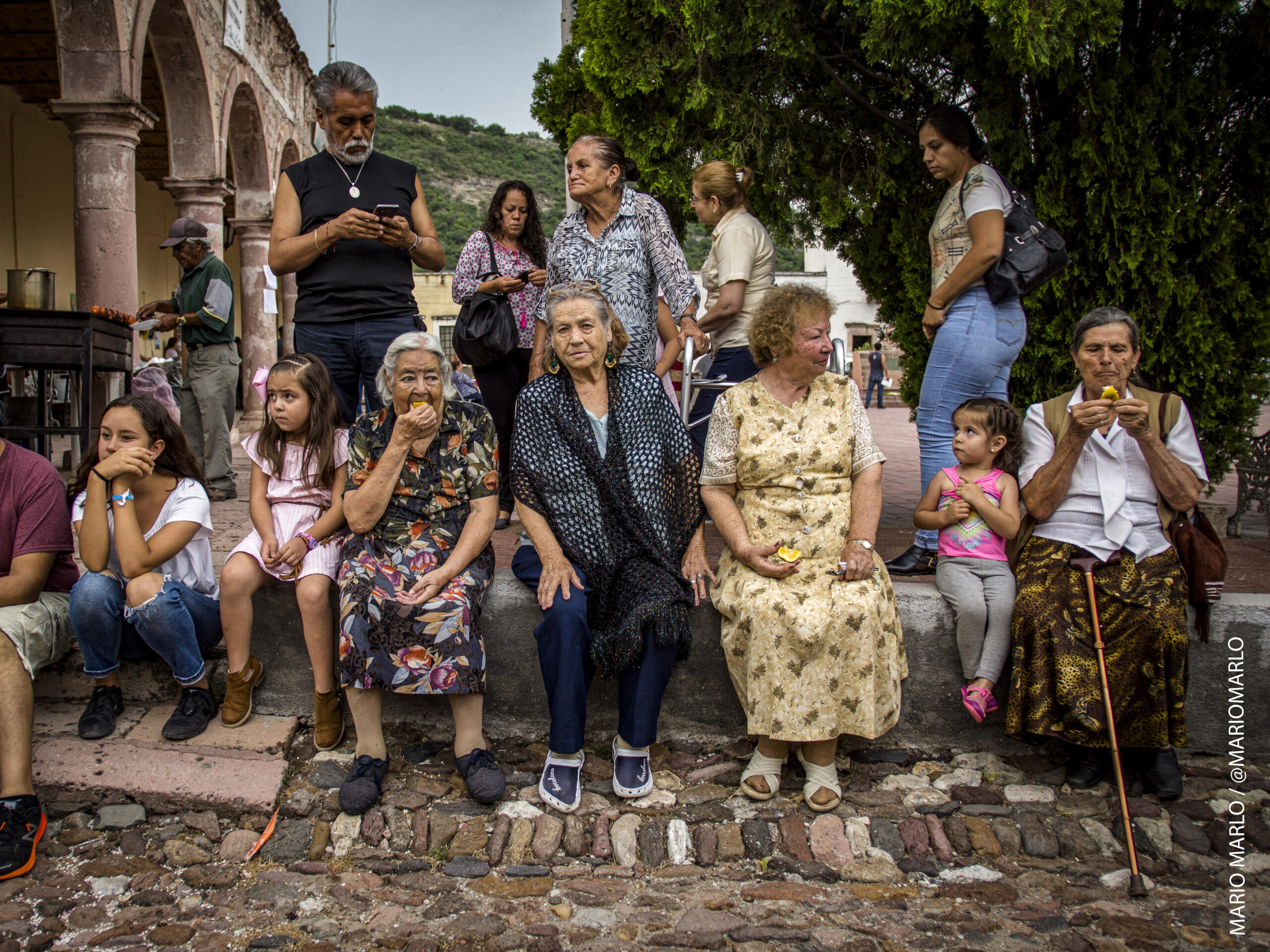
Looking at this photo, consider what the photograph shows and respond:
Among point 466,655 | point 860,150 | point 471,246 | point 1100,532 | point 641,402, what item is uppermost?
point 860,150

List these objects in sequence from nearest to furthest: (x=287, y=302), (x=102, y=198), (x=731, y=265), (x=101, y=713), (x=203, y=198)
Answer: (x=101, y=713), (x=731, y=265), (x=102, y=198), (x=203, y=198), (x=287, y=302)

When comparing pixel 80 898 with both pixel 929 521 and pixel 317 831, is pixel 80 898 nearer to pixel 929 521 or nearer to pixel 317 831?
pixel 317 831

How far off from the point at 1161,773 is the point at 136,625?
11.5ft

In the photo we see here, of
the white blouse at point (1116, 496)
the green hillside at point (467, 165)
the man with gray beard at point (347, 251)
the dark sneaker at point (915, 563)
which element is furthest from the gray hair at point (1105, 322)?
the green hillside at point (467, 165)

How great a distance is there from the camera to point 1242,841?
9.03ft

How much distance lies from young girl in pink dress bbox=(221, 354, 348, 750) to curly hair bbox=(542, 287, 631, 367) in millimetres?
866

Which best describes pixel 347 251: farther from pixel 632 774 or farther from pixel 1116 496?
pixel 1116 496

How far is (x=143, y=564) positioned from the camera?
3.11m

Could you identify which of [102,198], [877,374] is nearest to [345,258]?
[102,198]

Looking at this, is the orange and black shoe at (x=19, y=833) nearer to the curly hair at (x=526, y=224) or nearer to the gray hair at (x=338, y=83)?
the gray hair at (x=338, y=83)

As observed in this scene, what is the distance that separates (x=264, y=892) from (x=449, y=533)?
1.23 meters

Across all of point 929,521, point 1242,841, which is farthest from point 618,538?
point 1242,841

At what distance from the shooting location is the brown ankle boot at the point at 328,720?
125 inches

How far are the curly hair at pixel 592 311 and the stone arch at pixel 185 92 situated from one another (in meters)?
8.01
